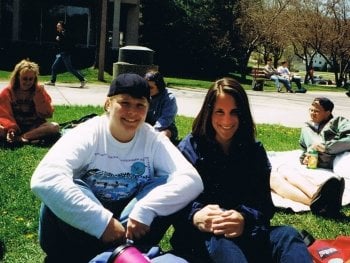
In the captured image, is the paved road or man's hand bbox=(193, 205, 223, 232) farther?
the paved road

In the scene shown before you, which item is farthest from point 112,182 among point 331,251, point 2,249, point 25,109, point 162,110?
point 25,109

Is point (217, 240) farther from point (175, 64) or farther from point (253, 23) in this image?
point (253, 23)

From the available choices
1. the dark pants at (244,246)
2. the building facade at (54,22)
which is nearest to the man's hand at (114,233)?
the dark pants at (244,246)

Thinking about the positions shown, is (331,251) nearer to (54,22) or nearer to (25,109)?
(25,109)

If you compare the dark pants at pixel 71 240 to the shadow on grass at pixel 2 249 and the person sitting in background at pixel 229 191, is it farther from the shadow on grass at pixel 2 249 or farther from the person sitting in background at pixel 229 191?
the shadow on grass at pixel 2 249

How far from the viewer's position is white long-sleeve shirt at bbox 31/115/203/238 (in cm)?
295

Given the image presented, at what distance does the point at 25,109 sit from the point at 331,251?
538 cm

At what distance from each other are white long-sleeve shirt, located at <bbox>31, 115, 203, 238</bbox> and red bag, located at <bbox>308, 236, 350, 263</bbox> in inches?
37.1

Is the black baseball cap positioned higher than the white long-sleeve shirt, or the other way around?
the black baseball cap

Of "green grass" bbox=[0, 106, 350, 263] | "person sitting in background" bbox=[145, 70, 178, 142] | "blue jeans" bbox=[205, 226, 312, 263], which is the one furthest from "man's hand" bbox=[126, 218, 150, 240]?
"person sitting in background" bbox=[145, 70, 178, 142]

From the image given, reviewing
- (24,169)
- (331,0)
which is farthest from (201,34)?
(24,169)

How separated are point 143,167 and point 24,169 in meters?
3.24

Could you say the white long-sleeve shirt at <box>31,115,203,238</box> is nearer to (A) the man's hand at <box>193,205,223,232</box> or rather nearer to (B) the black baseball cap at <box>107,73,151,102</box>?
(A) the man's hand at <box>193,205,223,232</box>

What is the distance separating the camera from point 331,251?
136 inches
